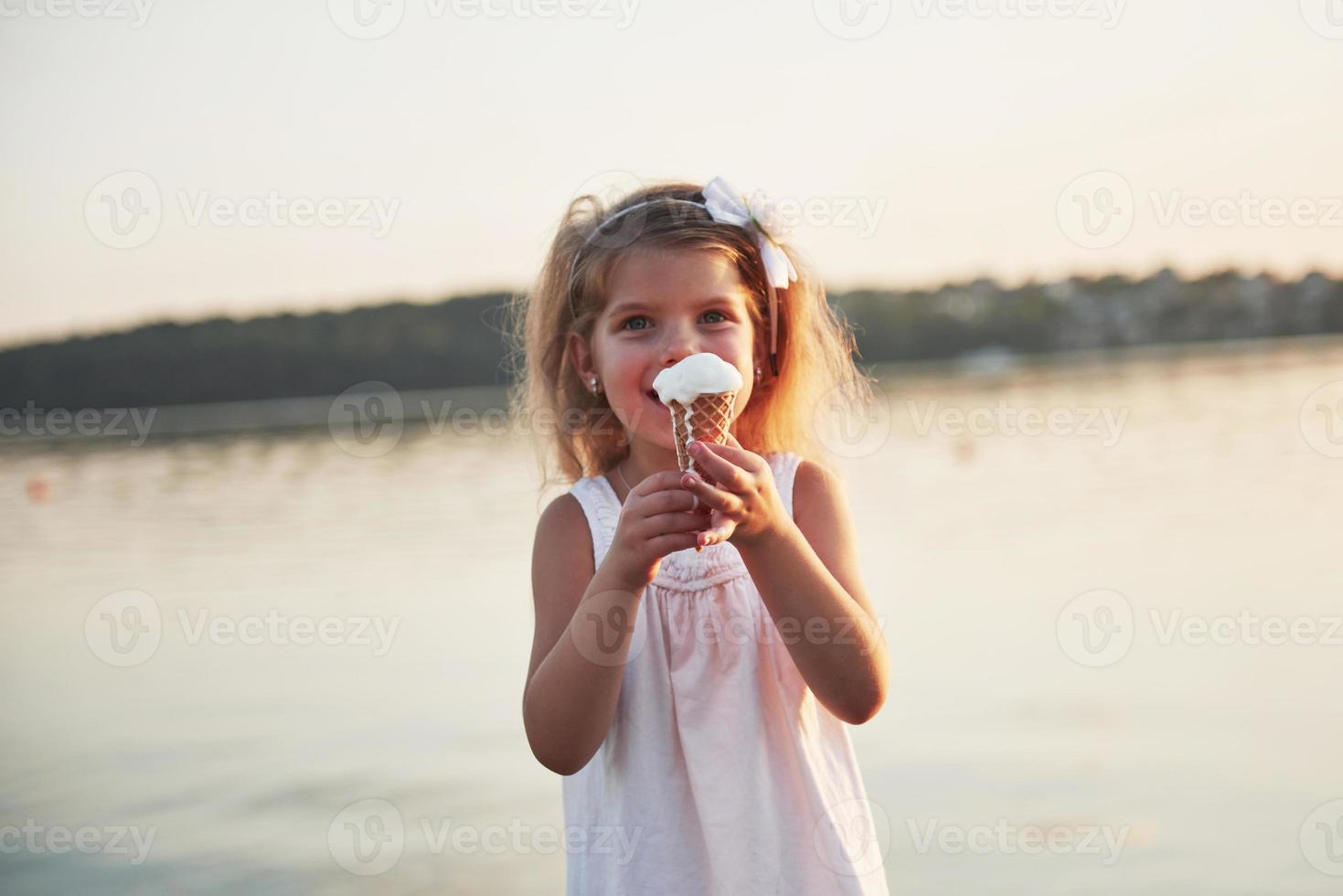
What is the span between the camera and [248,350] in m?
31.4

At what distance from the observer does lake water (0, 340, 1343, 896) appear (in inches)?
152

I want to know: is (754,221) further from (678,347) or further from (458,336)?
(458,336)

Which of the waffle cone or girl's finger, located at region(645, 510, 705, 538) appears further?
the waffle cone

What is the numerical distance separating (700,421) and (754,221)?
619 mm

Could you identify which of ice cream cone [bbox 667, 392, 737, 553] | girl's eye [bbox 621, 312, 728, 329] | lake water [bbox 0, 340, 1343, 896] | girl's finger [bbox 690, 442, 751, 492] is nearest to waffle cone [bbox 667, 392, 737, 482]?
ice cream cone [bbox 667, 392, 737, 553]

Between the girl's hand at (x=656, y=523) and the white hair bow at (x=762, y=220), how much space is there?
675mm

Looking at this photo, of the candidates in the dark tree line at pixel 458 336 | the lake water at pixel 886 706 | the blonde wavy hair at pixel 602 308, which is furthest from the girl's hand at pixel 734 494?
the dark tree line at pixel 458 336

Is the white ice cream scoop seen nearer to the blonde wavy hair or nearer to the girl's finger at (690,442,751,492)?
the girl's finger at (690,442,751,492)

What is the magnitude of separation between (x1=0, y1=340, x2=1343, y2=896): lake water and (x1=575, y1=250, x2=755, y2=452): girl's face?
1.89 m

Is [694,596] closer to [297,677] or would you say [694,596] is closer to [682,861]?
[682,861]

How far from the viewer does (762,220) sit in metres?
2.57

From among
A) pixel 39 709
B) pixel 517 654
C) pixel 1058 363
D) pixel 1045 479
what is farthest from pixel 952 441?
pixel 1058 363

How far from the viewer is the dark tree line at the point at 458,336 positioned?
26797 mm

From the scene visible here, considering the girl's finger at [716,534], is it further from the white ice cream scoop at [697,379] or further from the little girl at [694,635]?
the white ice cream scoop at [697,379]
